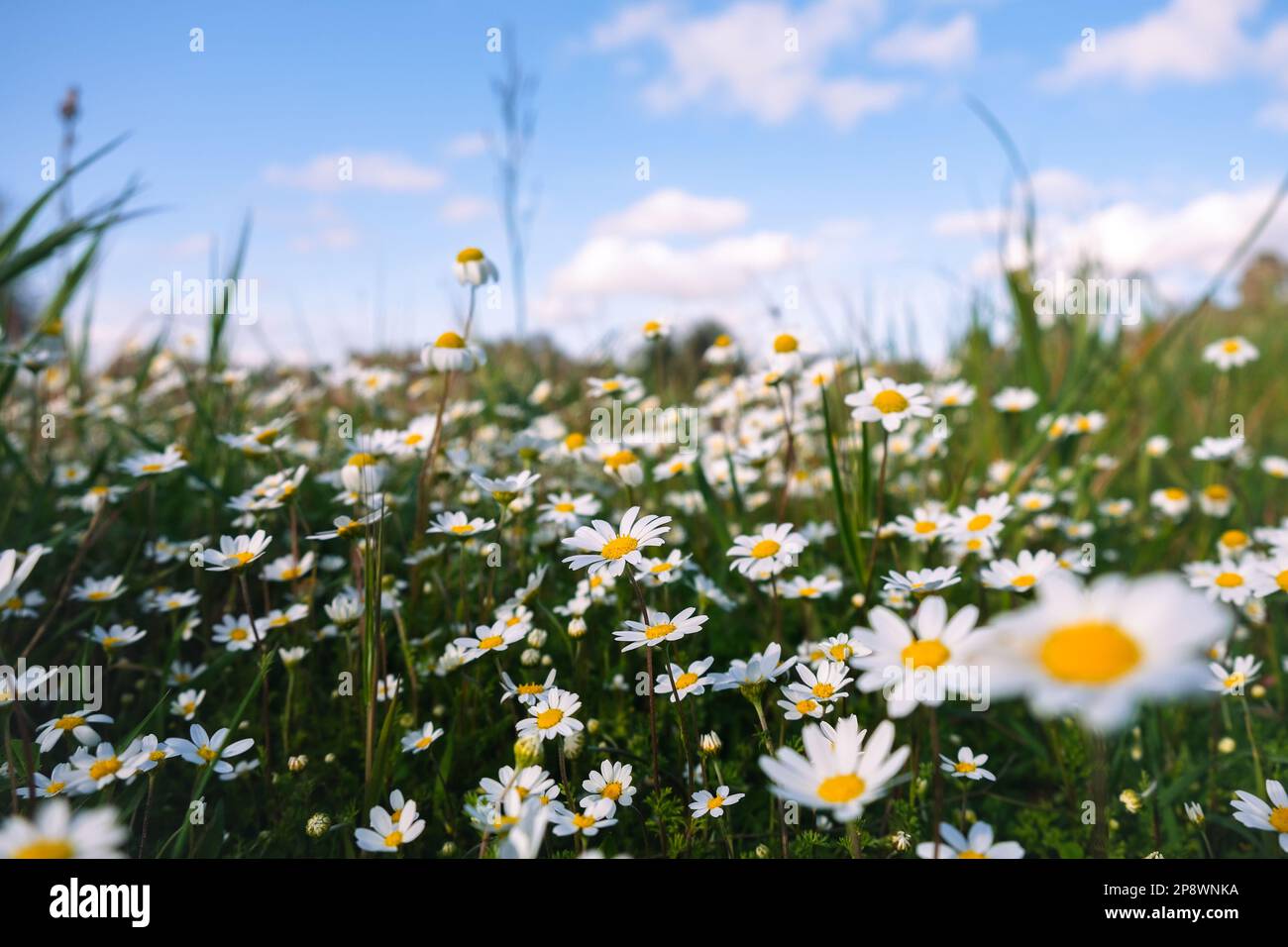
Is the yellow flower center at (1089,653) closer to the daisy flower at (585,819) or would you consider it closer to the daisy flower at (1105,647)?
the daisy flower at (1105,647)

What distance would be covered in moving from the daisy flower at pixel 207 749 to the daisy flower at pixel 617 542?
61cm

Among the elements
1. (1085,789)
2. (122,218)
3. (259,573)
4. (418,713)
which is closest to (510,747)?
Answer: (418,713)

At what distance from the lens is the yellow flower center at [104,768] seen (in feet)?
3.68

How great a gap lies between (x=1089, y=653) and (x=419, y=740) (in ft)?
3.69

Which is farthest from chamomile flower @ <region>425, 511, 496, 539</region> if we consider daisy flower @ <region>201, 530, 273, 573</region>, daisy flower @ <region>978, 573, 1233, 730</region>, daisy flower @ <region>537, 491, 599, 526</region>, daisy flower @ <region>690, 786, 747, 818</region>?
daisy flower @ <region>978, 573, 1233, 730</region>

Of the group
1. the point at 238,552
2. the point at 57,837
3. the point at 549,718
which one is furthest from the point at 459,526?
the point at 57,837

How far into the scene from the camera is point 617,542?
1.33 m

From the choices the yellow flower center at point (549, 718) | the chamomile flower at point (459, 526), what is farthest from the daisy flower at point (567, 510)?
the yellow flower center at point (549, 718)

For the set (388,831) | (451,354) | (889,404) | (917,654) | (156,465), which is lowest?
(388,831)

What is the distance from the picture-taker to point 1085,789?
1.55 meters

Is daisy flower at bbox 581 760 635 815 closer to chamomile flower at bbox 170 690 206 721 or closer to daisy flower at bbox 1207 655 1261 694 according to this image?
chamomile flower at bbox 170 690 206 721

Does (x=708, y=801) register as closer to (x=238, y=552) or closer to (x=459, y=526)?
(x=459, y=526)
